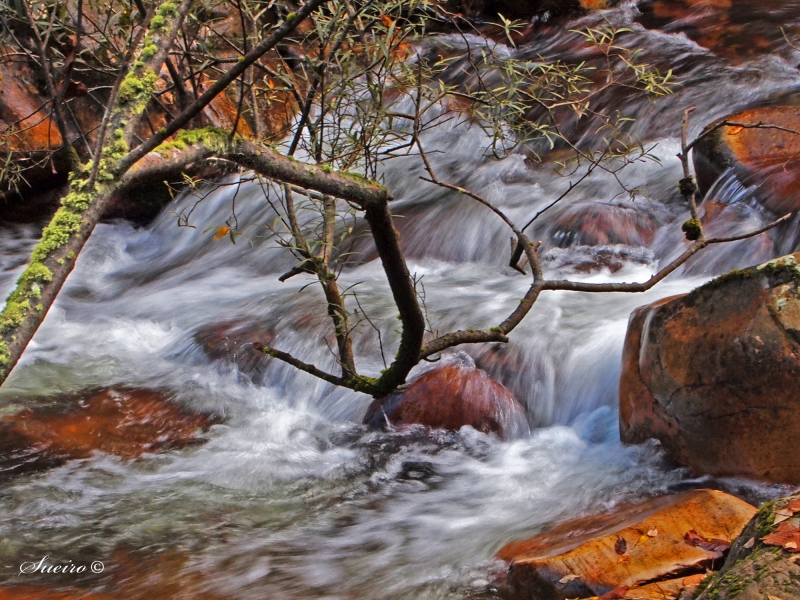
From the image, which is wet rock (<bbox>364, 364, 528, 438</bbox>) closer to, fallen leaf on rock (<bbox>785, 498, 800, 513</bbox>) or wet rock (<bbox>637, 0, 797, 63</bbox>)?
fallen leaf on rock (<bbox>785, 498, 800, 513</bbox>)

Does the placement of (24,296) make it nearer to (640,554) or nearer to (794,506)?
(794,506)

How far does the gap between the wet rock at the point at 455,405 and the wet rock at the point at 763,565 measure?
2.51 m

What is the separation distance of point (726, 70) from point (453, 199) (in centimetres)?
327

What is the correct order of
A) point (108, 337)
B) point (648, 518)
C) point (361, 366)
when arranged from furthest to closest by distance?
point (108, 337) → point (361, 366) → point (648, 518)

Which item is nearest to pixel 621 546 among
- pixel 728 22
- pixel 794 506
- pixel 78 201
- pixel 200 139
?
pixel 794 506

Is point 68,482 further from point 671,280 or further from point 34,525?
point 671,280

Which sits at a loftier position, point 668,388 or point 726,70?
point 726,70

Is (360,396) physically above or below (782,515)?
below

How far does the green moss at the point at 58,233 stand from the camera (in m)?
1.55

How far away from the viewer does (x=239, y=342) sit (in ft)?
18.9

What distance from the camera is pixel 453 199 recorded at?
297 inches

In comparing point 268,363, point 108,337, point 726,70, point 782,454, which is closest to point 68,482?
point 268,363

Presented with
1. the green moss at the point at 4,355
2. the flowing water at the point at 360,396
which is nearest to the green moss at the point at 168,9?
the green moss at the point at 4,355
